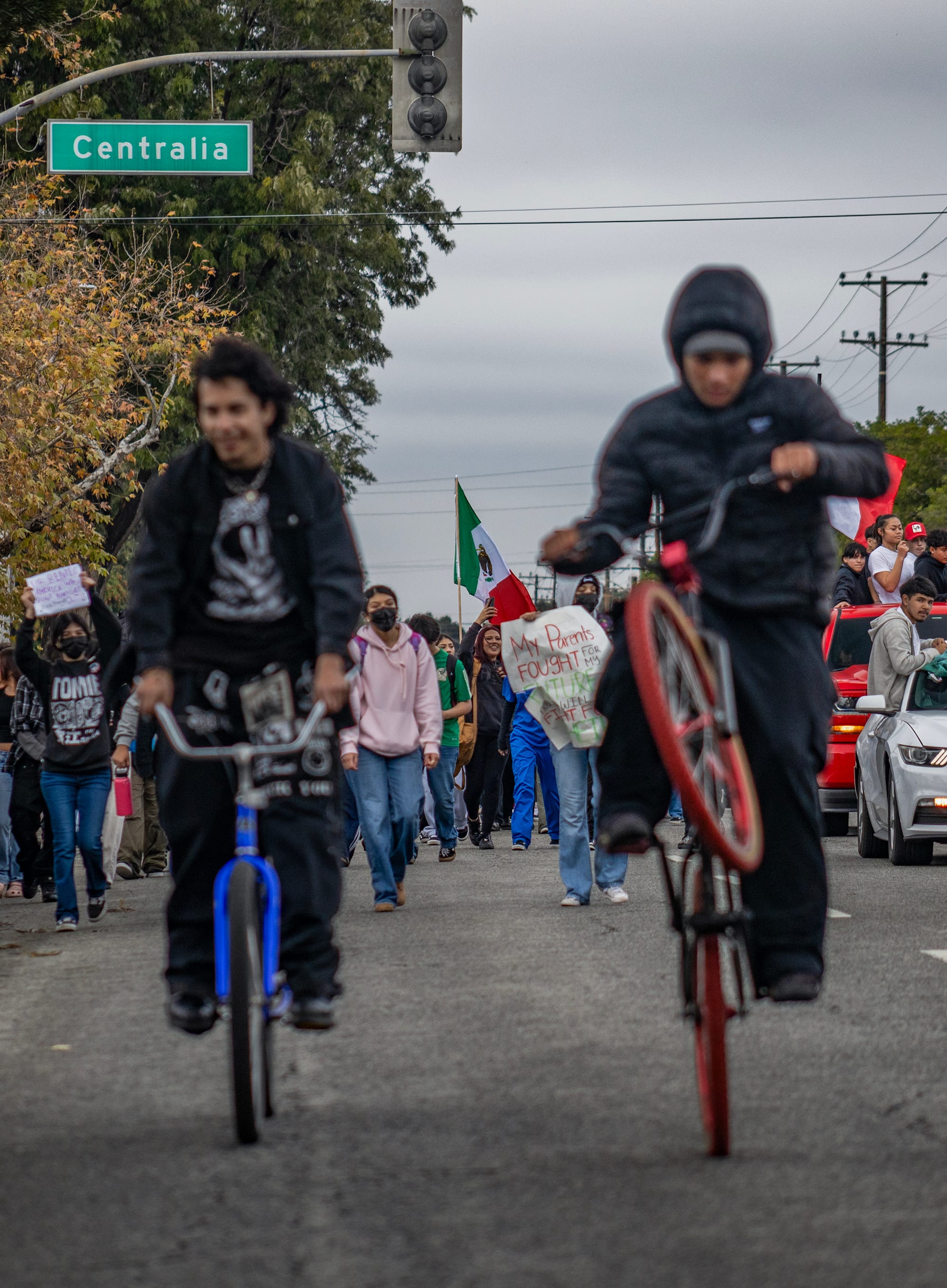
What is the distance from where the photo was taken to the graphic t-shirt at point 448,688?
702 inches

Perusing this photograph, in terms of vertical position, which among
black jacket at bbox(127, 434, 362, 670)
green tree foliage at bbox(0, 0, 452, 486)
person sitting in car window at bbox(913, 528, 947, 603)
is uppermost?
green tree foliage at bbox(0, 0, 452, 486)

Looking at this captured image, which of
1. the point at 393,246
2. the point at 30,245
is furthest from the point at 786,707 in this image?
the point at 393,246

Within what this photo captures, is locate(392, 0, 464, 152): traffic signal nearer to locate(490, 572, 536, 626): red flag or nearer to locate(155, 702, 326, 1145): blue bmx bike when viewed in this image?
locate(490, 572, 536, 626): red flag

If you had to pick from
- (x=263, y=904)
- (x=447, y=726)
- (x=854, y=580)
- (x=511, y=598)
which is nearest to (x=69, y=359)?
(x=447, y=726)

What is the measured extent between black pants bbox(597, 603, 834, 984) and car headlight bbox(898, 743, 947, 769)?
895 cm

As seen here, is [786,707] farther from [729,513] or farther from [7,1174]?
[7,1174]

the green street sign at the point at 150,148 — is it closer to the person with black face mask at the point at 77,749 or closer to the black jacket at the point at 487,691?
the person with black face mask at the point at 77,749

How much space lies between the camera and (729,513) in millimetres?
5316

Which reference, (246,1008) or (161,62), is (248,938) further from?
(161,62)

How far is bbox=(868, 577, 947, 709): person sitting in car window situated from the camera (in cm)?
1482

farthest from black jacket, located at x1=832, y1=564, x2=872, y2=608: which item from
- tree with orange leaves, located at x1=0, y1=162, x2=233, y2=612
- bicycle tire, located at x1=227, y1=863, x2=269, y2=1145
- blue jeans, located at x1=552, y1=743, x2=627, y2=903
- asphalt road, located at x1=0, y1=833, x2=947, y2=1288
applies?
bicycle tire, located at x1=227, y1=863, x2=269, y2=1145

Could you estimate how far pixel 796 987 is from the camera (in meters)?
5.17

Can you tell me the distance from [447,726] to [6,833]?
4.81 metres

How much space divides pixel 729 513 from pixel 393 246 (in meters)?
29.7
